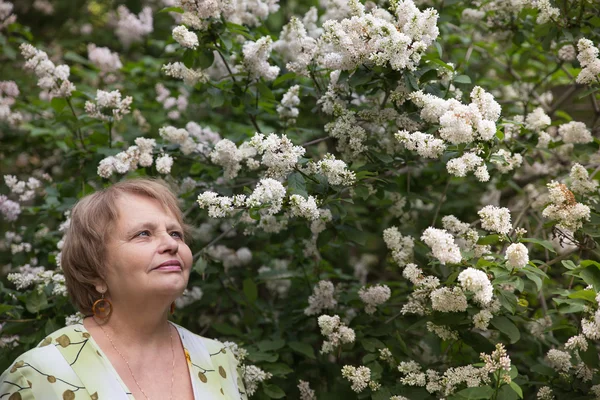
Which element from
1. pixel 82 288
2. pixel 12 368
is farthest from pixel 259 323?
pixel 12 368

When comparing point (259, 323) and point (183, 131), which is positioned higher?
point (183, 131)

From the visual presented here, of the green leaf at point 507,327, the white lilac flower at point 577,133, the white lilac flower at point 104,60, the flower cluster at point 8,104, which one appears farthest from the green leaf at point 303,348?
the white lilac flower at point 104,60

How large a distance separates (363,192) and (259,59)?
0.82 metres

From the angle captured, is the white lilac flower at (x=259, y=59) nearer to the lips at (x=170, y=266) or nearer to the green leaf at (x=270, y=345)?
the lips at (x=170, y=266)

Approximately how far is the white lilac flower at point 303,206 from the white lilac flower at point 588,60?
1.28 m

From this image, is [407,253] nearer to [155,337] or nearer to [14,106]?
[155,337]

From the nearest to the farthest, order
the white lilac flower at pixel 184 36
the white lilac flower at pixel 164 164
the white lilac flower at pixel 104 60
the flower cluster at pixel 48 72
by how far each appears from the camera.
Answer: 1. the white lilac flower at pixel 184 36
2. the white lilac flower at pixel 164 164
3. the flower cluster at pixel 48 72
4. the white lilac flower at pixel 104 60

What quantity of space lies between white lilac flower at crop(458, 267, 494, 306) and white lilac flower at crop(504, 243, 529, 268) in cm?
11

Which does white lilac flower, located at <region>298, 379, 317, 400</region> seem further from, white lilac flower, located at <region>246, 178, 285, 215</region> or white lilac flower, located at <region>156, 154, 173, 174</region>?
white lilac flower, located at <region>156, 154, 173, 174</region>

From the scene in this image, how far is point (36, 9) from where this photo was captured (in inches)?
253

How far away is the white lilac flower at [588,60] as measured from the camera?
2768mm

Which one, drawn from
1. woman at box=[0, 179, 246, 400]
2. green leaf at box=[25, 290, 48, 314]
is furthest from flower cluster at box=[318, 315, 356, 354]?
green leaf at box=[25, 290, 48, 314]

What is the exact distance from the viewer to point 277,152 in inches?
106

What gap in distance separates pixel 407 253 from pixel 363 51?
90 cm
